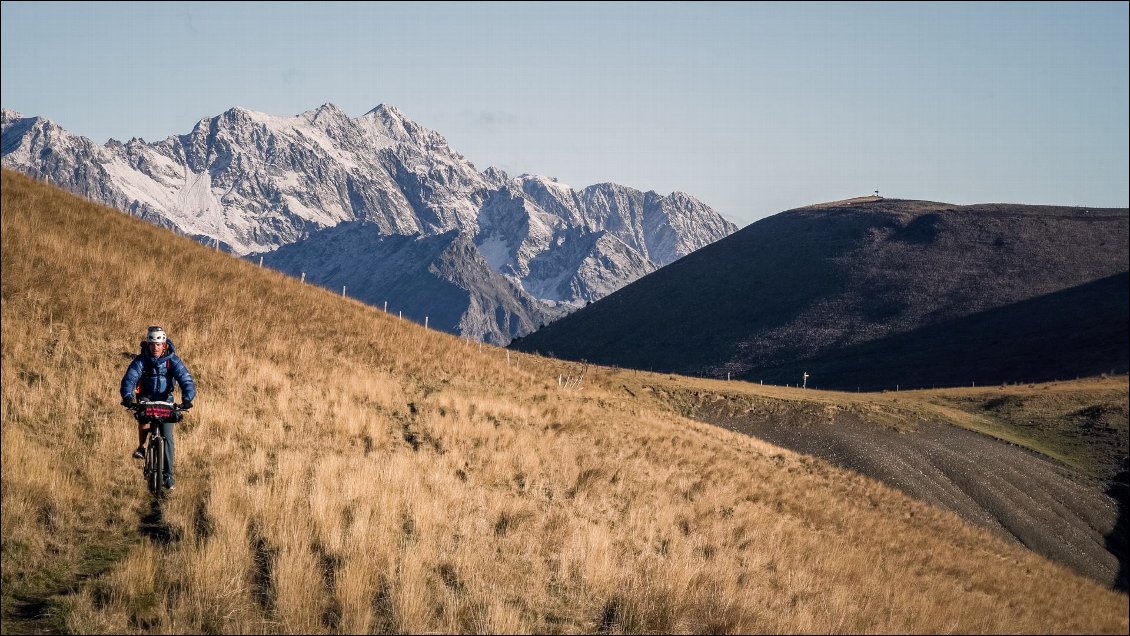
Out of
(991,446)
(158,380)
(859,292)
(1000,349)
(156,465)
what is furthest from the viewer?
(859,292)

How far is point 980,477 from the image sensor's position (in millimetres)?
38094

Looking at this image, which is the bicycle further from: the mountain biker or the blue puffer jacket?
the blue puffer jacket

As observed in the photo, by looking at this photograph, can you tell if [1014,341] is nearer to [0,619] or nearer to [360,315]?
[360,315]

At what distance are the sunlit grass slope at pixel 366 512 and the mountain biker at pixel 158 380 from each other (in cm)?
61

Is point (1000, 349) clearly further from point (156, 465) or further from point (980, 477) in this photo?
point (156, 465)

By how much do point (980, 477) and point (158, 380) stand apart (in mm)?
40328

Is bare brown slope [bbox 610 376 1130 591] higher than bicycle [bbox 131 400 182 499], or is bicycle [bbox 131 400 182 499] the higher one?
bicycle [bbox 131 400 182 499]

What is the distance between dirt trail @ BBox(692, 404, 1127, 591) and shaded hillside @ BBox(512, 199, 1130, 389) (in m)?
59.1

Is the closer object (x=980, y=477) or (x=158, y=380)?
(x=158, y=380)

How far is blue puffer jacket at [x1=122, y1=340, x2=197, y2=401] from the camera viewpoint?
Result: 9.71m

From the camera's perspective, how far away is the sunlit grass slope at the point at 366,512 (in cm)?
745

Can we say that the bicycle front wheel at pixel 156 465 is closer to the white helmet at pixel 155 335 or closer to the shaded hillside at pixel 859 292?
the white helmet at pixel 155 335

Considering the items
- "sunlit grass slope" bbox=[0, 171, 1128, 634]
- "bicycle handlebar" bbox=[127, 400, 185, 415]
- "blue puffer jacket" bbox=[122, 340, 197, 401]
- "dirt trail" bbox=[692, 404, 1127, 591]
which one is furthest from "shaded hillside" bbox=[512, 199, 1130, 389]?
"bicycle handlebar" bbox=[127, 400, 185, 415]

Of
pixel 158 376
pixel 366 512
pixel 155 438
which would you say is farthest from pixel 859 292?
pixel 155 438
